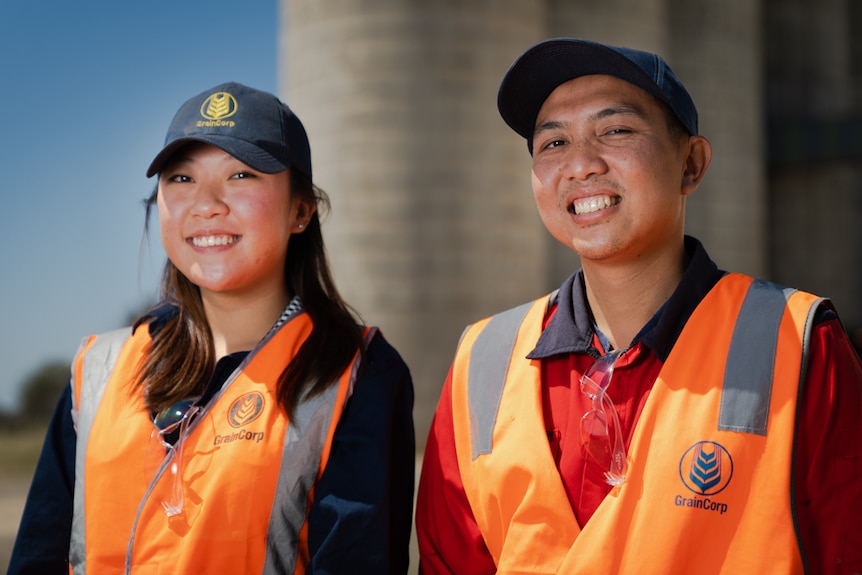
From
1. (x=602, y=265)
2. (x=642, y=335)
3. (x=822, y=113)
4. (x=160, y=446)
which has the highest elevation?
(x=822, y=113)

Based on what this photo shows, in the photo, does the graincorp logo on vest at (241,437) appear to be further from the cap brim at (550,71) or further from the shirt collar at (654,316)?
the cap brim at (550,71)

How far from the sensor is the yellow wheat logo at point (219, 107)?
7.92 ft

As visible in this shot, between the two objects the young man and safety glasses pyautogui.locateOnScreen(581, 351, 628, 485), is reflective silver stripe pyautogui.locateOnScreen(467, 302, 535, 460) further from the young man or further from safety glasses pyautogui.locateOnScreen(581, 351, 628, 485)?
safety glasses pyautogui.locateOnScreen(581, 351, 628, 485)

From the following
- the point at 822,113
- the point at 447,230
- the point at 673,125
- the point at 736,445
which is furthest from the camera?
the point at 822,113

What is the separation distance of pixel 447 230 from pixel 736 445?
8703mm

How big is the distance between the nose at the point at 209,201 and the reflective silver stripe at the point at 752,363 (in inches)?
53.5

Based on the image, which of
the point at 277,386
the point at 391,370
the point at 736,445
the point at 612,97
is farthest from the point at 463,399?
the point at 612,97

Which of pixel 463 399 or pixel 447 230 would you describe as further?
pixel 447 230

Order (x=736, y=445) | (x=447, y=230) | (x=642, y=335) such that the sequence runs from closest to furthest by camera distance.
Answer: (x=736, y=445), (x=642, y=335), (x=447, y=230)

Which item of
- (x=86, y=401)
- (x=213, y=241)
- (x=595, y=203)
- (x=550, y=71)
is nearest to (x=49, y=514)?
(x=86, y=401)

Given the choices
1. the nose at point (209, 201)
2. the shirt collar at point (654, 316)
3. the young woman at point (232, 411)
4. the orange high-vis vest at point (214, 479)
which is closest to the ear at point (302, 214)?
the young woman at point (232, 411)

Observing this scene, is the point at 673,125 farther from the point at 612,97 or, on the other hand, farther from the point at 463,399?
the point at 463,399

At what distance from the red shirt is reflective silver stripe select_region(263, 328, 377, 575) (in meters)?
0.30

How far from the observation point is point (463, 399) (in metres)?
2.31
